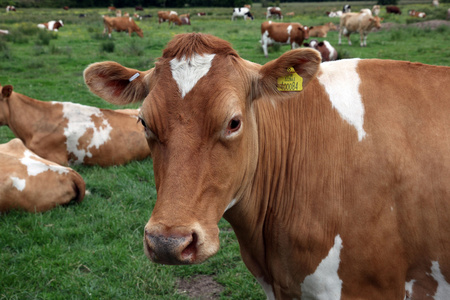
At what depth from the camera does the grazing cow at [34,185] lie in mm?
5550

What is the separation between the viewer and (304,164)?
111 inches

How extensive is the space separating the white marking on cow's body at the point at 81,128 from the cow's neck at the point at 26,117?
1.24ft

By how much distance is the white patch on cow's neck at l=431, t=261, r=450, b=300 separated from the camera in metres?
2.61

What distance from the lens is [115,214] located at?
5.54 m

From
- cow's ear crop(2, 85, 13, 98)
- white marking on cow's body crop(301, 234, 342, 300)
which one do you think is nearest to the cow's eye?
white marking on cow's body crop(301, 234, 342, 300)

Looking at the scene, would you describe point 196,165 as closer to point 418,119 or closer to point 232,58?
point 232,58

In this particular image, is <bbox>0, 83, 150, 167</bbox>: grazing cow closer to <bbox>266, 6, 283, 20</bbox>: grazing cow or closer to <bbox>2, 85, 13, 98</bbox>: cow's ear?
<bbox>2, 85, 13, 98</bbox>: cow's ear

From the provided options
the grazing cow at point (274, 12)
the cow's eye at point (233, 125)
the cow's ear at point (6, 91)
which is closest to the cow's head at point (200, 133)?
the cow's eye at point (233, 125)

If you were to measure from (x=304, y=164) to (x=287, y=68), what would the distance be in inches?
25.4

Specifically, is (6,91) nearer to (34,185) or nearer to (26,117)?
(26,117)

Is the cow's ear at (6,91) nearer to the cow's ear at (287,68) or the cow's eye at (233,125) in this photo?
the cow's ear at (287,68)

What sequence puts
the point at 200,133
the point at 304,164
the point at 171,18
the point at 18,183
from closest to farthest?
1. the point at 200,133
2. the point at 304,164
3. the point at 18,183
4. the point at 171,18

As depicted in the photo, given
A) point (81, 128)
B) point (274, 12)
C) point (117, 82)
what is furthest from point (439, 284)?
point (274, 12)

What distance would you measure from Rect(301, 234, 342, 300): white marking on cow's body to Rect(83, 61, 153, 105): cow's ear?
157 cm
